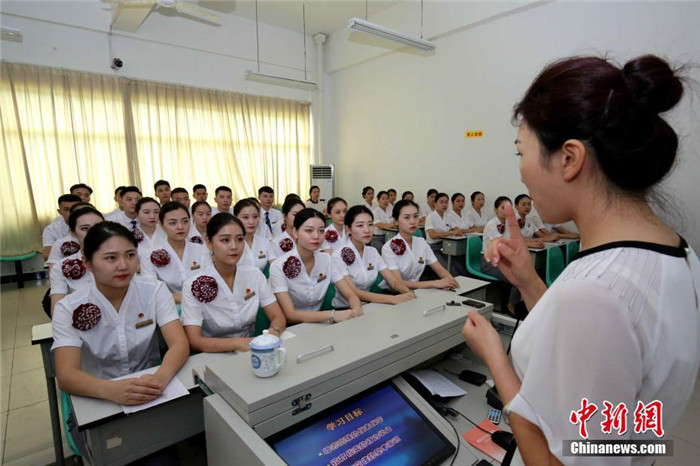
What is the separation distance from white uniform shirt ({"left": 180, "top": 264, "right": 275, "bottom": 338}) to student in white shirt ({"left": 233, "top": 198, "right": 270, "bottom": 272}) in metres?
1.41

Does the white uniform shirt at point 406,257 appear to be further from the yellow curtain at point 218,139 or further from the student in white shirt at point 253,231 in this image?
the yellow curtain at point 218,139

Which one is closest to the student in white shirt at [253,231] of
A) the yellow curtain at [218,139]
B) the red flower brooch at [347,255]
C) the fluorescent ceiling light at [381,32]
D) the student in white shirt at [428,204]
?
the red flower brooch at [347,255]

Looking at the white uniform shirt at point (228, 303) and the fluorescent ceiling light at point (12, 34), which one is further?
the fluorescent ceiling light at point (12, 34)

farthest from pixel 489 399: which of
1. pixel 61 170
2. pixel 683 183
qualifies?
pixel 61 170

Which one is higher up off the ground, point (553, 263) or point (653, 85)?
point (653, 85)

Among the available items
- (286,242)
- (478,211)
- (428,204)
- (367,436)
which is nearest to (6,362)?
(286,242)

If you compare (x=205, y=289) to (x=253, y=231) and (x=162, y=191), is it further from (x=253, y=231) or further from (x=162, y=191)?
(x=162, y=191)

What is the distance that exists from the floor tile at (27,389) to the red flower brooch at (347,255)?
2.10 meters

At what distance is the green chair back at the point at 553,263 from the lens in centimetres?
379

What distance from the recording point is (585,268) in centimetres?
52

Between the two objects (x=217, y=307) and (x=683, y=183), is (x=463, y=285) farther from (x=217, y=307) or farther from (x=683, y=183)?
(x=683, y=183)

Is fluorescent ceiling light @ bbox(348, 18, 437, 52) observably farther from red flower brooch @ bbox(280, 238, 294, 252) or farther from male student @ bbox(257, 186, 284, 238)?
red flower brooch @ bbox(280, 238, 294, 252)

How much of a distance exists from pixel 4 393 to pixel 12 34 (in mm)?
4389

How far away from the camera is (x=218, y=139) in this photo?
22.1 ft
